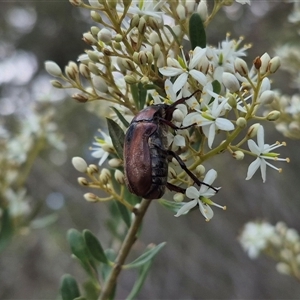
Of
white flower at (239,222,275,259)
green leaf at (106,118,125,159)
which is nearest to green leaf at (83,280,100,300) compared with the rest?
green leaf at (106,118,125,159)

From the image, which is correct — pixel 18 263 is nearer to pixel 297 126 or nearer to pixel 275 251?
pixel 275 251

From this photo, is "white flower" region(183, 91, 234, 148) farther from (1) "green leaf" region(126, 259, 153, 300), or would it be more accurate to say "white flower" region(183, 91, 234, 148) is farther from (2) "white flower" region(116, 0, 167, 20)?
(1) "green leaf" region(126, 259, 153, 300)

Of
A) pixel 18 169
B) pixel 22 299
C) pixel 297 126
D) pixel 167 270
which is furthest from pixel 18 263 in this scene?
pixel 297 126

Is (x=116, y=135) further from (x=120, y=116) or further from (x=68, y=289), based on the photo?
(x=68, y=289)

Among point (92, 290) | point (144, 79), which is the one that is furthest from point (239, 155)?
point (92, 290)

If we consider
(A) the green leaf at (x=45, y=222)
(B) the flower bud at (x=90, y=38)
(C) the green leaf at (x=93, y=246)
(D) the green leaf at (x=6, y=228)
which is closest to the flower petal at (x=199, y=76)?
(B) the flower bud at (x=90, y=38)

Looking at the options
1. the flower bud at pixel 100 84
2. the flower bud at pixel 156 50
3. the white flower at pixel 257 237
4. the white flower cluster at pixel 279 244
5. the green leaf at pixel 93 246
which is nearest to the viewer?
the flower bud at pixel 156 50

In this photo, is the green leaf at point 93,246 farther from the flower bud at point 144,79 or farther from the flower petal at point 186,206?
the flower bud at point 144,79
